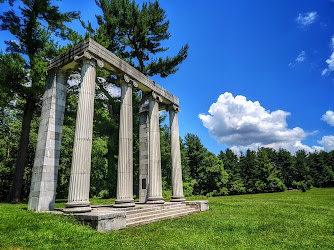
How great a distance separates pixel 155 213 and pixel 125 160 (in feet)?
13.9

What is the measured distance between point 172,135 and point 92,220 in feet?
45.8

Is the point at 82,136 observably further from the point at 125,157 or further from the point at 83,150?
the point at 125,157

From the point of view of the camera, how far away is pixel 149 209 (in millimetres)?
14523

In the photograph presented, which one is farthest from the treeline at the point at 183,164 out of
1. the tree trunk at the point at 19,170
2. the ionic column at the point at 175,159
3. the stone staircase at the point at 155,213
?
the stone staircase at the point at 155,213

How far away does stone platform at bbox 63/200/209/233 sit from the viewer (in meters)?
10.0

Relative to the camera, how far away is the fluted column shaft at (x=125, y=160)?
14492mm

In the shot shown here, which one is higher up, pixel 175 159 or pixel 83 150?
pixel 175 159

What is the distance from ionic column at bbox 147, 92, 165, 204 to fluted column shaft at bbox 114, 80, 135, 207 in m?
3.48

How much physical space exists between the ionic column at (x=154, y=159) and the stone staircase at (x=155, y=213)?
146 centimetres

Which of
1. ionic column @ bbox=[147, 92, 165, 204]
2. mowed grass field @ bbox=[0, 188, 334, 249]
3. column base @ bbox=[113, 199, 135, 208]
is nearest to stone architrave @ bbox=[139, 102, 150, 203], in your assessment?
ionic column @ bbox=[147, 92, 165, 204]

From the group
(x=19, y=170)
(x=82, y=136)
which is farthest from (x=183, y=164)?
(x=82, y=136)

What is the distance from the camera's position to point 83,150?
12.8 m

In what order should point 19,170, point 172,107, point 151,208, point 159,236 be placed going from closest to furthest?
1. point 159,236
2. point 151,208
3. point 19,170
4. point 172,107

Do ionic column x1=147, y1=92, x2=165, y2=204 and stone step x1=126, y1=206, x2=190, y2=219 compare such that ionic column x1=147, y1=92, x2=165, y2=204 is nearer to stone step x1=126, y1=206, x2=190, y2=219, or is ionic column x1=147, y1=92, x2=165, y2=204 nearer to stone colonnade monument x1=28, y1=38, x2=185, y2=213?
stone colonnade monument x1=28, y1=38, x2=185, y2=213
